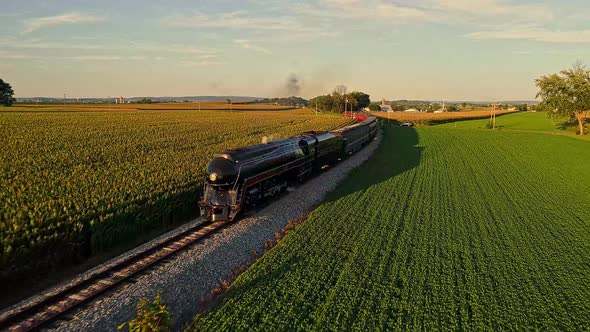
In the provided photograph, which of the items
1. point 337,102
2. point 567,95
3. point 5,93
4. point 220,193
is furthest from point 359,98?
point 220,193

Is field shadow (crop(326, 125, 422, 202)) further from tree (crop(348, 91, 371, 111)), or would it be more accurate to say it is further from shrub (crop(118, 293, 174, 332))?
tree (crop(348, 91, 371, 111))

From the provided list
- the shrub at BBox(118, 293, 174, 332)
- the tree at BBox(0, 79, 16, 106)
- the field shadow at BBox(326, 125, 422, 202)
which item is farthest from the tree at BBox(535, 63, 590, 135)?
the tree at BBox(0, 79, 16, 106)

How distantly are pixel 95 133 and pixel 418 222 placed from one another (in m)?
38.3

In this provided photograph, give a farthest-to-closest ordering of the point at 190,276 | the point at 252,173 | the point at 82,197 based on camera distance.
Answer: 1. the point at 252,173
2. the point at 82,197
3. the point at 190,276

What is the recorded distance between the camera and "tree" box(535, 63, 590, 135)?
64.4 metres

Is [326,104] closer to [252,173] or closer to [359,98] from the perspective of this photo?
[359,98]

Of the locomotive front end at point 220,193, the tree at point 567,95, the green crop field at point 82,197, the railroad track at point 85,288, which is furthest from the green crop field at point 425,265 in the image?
the tree at point 567,95

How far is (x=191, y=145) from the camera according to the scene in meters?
35.8

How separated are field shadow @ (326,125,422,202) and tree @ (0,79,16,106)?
110008 mm

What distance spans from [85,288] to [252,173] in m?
8.71

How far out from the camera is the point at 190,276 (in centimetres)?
1191

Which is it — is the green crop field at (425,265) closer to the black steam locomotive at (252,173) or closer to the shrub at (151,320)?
the shrub at (151,320)

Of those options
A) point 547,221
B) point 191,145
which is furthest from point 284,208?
point 191,145

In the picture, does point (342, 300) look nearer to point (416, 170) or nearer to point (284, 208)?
point (284, 208)
